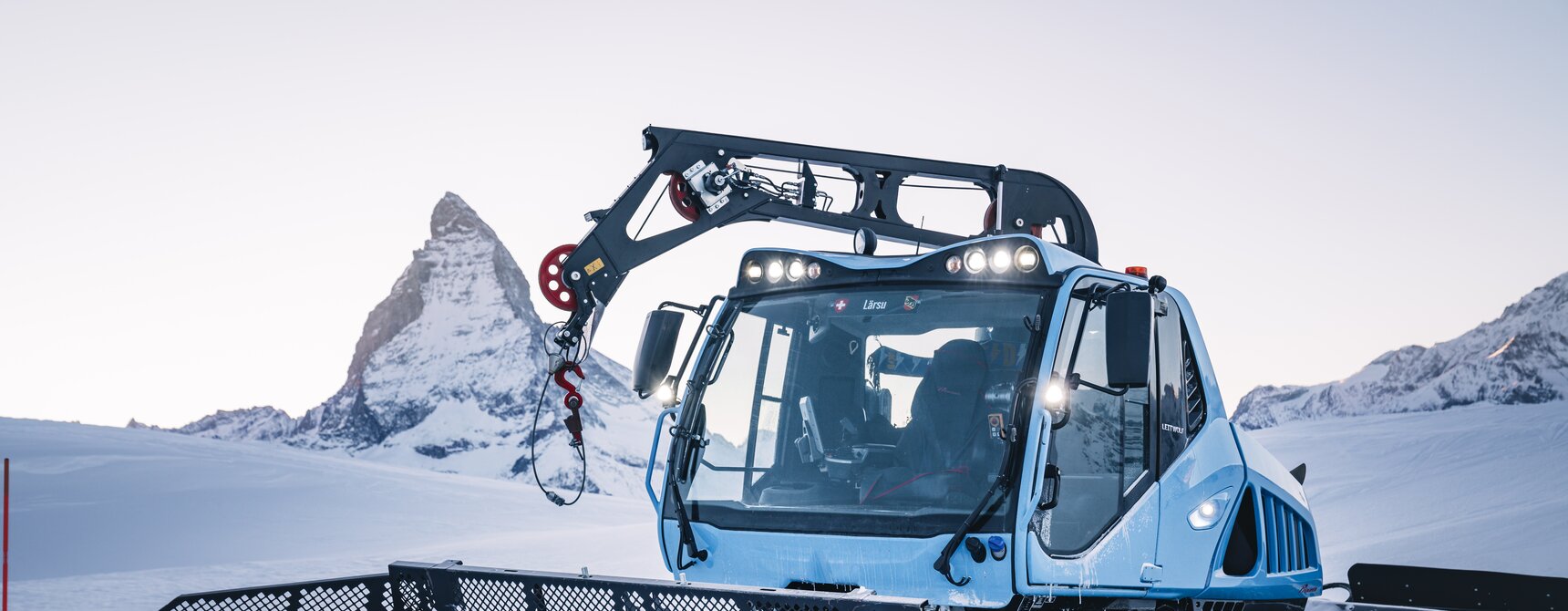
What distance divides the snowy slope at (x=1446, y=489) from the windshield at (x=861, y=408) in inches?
Answer: 154

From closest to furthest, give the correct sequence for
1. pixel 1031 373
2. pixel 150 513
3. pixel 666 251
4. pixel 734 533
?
pixel 1031 373 < pixel 734 533 < pixel 666 251 < pixel 150 513

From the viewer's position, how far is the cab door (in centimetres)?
550

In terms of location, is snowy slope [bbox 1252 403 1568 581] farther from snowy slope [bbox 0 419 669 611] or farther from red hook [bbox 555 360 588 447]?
snowy slope [bbox 0 419 669 611]

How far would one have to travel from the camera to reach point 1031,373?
552cm

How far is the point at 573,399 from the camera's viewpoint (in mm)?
7668

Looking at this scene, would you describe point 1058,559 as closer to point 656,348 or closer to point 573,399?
point 656,348

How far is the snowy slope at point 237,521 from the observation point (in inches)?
749

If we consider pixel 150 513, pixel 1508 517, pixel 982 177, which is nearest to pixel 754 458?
pixel 982 177

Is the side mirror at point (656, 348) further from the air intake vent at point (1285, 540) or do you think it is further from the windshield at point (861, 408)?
the air intake vent at point (1285, 540)

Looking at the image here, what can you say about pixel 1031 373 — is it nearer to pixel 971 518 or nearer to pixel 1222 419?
pixel 971 518

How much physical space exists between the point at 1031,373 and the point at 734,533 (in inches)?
60.0

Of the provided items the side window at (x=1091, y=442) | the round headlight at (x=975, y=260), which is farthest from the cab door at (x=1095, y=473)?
the round headlight at (x=975, y=260)

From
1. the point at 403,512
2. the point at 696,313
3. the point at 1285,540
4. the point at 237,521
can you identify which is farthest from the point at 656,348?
the point at 403,512

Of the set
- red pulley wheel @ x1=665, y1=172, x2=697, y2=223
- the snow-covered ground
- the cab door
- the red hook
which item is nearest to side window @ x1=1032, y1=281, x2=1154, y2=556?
the cab door
